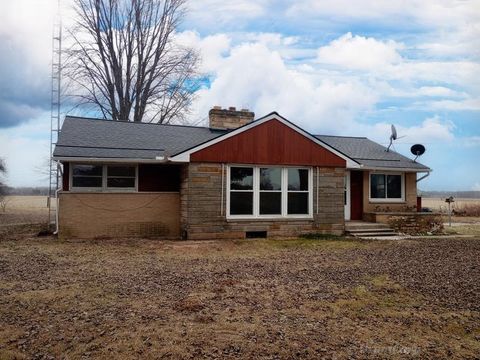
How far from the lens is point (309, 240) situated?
13664mm

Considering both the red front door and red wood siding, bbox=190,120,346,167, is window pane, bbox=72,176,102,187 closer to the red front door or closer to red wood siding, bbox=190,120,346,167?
red wood siding, bbox=190,120,346,167

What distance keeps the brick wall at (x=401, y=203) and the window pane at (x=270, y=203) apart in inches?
195

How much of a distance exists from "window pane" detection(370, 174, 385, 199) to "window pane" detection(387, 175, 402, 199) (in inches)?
12.1

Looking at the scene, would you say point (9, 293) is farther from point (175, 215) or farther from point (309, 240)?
point (309, 240)

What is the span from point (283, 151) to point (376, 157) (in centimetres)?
605

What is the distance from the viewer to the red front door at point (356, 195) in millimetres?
17328

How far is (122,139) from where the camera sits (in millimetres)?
15391

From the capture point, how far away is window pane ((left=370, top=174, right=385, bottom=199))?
17.5 m

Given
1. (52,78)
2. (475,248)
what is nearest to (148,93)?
(52,78)

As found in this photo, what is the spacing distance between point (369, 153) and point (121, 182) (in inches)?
425

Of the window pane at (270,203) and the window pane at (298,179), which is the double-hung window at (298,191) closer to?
the window pane at (298,179)

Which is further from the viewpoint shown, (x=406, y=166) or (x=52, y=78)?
(x=52, y=78)

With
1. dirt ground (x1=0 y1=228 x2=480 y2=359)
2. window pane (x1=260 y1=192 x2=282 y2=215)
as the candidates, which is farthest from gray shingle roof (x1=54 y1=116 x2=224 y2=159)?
dirt ground (x1=0 y1=228 x2=480 y2=359)

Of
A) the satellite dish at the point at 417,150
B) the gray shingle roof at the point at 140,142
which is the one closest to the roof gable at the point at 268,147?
the gray shingle roof at the point at 140,142
